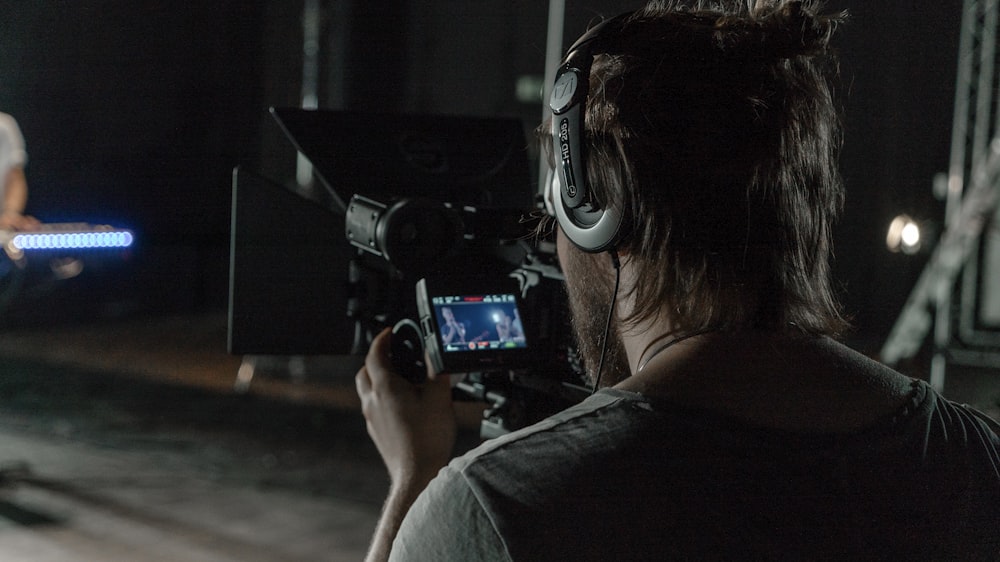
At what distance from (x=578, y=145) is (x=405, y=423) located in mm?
332

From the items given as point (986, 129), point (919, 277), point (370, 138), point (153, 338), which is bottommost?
point (153, 338)

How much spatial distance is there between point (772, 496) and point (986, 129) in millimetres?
4688

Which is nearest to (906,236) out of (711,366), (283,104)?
(283,104)

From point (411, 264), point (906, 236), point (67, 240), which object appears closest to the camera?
point (411, 264)

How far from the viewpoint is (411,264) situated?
3.16 feet

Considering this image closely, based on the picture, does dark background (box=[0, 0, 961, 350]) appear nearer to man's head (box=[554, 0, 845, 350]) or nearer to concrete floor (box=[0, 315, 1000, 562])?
concrete floor (box=[0, 315, 1000, 562])

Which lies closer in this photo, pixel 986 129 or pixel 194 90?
pixel 986 129

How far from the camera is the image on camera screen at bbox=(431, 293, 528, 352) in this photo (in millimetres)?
904

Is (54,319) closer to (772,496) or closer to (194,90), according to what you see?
(194,90)

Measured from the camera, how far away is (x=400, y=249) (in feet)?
3.13

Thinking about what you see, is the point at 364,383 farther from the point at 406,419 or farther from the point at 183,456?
the point at 183,456

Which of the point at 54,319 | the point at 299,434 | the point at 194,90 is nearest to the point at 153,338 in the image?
the point at 54,319

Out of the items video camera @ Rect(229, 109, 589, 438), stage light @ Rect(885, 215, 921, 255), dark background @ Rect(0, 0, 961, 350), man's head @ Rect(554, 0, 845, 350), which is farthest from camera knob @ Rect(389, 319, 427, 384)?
dark background @ Rect(0, 0, 961, 350)

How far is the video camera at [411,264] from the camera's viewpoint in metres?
0.94
